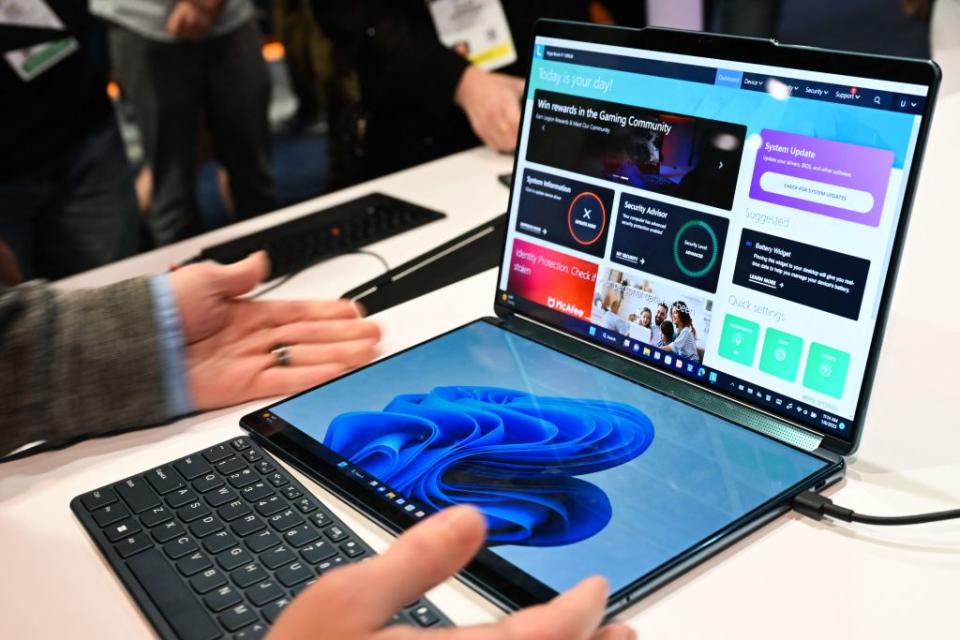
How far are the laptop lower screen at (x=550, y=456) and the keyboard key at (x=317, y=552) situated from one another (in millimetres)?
55

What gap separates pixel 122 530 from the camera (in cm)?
66

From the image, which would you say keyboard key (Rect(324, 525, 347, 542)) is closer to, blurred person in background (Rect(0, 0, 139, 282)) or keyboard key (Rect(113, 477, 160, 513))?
keyboard key (Rect(113, 477, 160, 513))

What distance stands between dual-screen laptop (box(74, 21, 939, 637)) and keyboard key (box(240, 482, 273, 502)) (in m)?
0.03

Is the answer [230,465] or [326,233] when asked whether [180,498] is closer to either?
[230,465]

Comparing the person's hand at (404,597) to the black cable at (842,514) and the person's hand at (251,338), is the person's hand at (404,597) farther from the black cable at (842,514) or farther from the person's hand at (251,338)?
the person's hand at (251,338)

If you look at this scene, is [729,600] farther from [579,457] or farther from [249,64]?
[249,64]

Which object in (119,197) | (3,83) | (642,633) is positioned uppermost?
(3,83)

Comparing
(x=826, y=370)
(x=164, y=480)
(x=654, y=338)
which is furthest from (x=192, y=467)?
(x=826, y=370)

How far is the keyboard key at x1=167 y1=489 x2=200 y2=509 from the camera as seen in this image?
68 cm

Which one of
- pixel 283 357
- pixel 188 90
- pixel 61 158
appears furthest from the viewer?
pixel 188 90

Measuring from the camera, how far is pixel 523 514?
61cm

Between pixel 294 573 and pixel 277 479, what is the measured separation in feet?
0.40

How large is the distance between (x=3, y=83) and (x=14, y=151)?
129 millimetres

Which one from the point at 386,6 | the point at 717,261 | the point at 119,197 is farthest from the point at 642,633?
the point at 119,197
